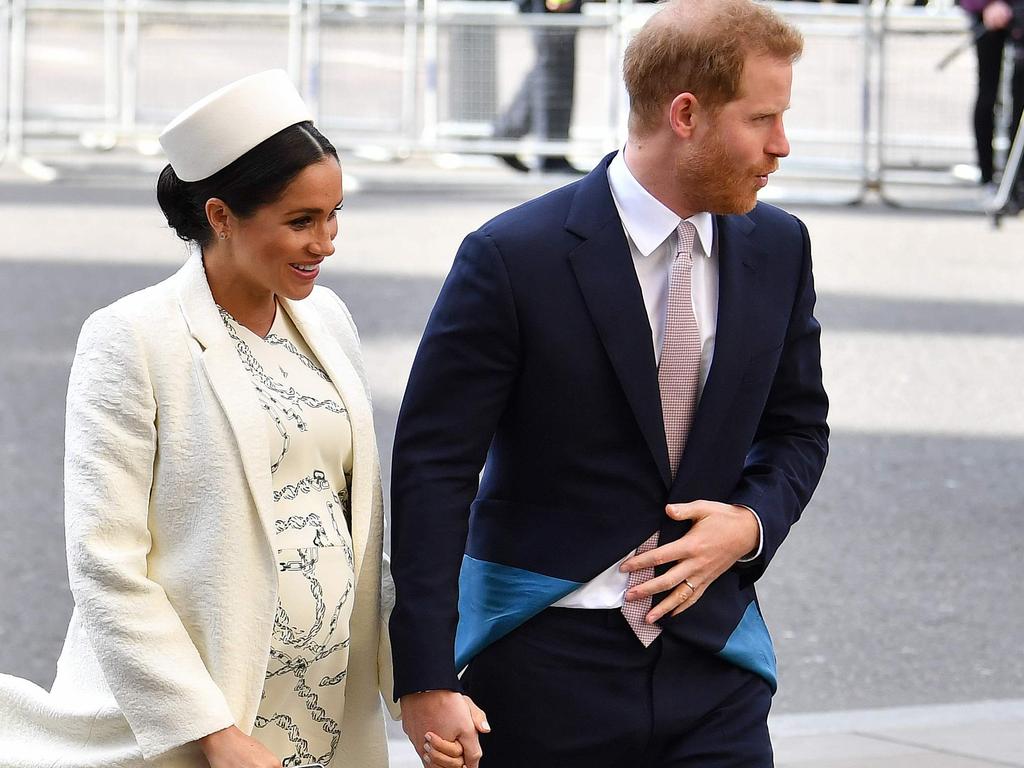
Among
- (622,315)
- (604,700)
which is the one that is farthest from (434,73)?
(604,700)

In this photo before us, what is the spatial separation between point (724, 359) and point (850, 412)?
5107mm

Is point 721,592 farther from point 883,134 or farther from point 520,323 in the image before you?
point 883,134

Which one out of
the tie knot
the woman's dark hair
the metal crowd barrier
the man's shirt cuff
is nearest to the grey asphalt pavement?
the metal crowd barrier

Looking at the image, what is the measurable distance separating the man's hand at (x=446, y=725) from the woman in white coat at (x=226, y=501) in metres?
0.02

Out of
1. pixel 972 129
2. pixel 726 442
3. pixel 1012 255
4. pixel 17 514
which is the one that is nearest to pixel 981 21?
pixel 972 129

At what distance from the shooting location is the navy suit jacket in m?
2.65

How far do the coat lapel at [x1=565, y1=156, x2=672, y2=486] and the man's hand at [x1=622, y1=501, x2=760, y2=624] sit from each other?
0.07 meters

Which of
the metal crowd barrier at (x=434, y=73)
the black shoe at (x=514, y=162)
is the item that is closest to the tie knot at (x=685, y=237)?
the metal crowd barrier at (x=434, y=73)


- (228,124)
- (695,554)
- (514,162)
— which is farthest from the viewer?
(514,162)

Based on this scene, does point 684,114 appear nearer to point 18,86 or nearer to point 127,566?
point 127,566

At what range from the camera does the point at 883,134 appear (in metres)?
14.0

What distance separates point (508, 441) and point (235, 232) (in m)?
0.50

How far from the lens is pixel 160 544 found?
8.27 ft

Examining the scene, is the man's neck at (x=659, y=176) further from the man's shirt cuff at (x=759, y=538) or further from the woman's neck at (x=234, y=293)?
the woman's neck at (x=234, y=293)
